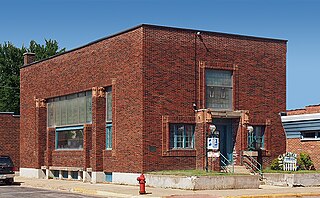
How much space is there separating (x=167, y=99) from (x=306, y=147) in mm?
8729

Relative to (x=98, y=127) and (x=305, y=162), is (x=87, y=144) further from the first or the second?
(x=305, y=162)

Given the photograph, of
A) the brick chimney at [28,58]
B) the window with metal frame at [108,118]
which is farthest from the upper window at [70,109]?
the brick chimney at [28,58]

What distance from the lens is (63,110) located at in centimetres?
4138

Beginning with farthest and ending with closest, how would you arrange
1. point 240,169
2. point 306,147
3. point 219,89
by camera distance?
point 306,147 < point 219,89 < point 240,169

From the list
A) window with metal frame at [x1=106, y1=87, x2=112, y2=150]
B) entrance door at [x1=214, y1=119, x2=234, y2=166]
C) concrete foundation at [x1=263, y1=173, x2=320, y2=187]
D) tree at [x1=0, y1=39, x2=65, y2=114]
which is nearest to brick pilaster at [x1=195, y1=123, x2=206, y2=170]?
entrance door at [x1=214, y1=119, x2=234, y2=166]

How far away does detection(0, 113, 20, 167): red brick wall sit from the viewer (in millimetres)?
50094

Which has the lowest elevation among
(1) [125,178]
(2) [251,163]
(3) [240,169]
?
(1) [125,178]

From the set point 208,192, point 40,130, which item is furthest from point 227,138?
point 40,130

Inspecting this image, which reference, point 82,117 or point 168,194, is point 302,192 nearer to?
point 168,194

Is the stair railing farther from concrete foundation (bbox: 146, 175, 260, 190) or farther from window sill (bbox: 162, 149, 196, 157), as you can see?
concrete foundation (bbox: 146, 175, 260, 190)

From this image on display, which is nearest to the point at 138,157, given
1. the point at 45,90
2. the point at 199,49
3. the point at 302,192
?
the point at 199,49

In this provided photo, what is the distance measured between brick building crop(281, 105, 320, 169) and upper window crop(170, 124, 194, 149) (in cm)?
623

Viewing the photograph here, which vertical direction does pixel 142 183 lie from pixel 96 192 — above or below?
above

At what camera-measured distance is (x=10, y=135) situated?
50.4 metres
